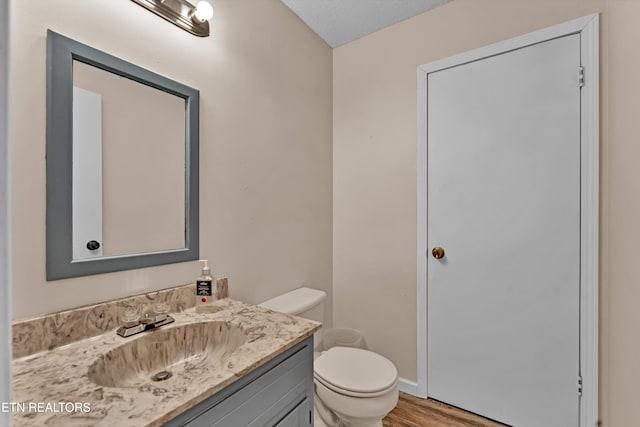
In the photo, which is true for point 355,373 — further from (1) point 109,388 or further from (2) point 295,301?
(1) point 109,388

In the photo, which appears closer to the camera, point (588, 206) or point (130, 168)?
point (130, 168)

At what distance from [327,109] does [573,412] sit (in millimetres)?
2275

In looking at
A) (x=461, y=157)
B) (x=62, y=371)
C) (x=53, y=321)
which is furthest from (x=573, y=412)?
(x=53, y=321)

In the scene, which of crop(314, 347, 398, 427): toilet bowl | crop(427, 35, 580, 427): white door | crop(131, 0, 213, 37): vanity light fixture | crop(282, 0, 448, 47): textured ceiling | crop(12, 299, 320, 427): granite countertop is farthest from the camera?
crop(282, 0, 448, 47): textured ceiling

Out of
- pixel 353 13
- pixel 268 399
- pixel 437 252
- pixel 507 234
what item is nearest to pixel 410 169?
pixel 437 252

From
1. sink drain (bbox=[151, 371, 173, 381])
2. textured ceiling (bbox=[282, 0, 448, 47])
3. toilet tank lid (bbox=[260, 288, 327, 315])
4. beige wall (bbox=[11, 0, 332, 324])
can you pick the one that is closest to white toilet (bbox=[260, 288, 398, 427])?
toilet tank lid (bbox=[260, 288, 327, 315])

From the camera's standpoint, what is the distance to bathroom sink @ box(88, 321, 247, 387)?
841 millimetres

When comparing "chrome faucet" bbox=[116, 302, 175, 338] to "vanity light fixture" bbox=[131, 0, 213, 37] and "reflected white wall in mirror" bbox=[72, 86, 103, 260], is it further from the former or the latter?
"vanity light fixture" bbox=[131, 0, 213, 37]

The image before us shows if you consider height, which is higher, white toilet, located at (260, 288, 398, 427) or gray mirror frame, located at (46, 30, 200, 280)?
gray mirror frame, located at (46, 30, 200, 280)

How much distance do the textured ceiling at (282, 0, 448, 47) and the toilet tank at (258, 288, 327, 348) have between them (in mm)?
1752

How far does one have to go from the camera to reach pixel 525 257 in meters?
1.58

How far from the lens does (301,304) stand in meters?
1.62

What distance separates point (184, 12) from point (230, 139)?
1.74 feet

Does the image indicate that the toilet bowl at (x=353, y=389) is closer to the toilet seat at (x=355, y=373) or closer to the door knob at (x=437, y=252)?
the toilet seat at (x=355, y=373)
